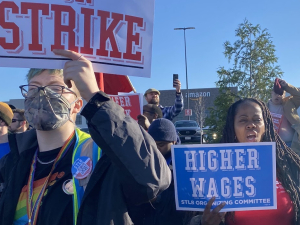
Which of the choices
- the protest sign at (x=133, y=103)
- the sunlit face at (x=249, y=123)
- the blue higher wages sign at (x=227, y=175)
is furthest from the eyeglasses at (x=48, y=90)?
the protest sign at (x=133, y=103)

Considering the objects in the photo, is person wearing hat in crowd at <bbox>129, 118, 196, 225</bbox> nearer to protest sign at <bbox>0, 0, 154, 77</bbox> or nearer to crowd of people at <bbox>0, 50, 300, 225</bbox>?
crowd of people at <bbox>0, 50, 300, 225</bbox>

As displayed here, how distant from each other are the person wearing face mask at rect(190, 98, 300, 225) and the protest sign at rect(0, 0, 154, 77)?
1.08 m

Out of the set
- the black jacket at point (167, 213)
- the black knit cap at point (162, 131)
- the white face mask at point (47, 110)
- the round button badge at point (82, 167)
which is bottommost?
the black jacket at point (167, 213)

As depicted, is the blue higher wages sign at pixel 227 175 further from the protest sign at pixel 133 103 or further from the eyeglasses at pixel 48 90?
the protest sign at pixel 133 103

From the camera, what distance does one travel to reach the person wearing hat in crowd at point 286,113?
18.5ft

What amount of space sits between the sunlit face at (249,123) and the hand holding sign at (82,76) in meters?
1.34

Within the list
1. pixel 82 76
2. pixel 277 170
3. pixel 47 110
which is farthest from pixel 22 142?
pixel 277 170

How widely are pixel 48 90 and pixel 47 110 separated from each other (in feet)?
0.39

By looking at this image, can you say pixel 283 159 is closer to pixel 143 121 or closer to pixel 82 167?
pixel 82 167

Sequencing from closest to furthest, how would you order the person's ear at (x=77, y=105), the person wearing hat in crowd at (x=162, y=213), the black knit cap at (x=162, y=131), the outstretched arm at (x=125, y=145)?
the outstretched arm at (x=125, y=145) < the person wearing hat in crowd at (x=162, y=213) < the person's ear at (x=77, y=105) < the black knit cap at (x=162, y=131)

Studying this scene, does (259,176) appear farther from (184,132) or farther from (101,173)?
(184,132)

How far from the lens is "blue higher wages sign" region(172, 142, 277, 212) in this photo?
2.17 meters

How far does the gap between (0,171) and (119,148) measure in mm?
981

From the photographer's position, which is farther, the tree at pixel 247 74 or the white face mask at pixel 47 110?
the tree at pixel 247 74
